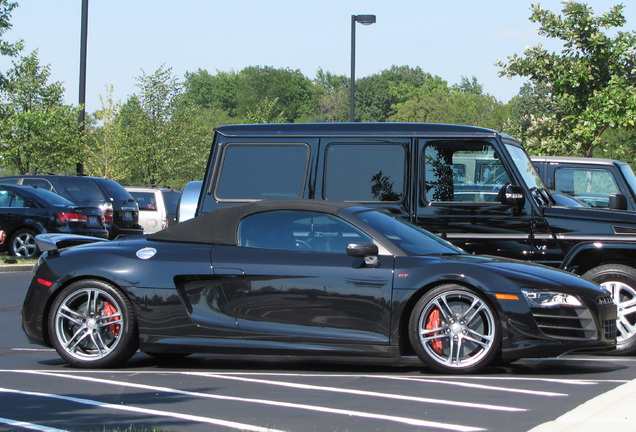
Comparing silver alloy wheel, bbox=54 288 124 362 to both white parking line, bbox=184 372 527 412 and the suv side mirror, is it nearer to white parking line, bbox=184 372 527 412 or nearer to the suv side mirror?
white parking line, bbox=184 372 527 412

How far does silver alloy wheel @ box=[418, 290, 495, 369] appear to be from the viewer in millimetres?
7039

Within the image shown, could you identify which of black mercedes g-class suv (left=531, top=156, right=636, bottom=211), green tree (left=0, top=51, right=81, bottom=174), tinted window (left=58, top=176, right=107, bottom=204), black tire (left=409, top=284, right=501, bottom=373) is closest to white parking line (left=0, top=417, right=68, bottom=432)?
black tire (left=409, top=284, right=501, bottom=373)

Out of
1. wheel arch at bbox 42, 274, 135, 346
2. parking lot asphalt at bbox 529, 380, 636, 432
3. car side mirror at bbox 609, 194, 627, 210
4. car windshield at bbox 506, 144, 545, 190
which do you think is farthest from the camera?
car side mirror at bbox 609, 194, 627, 210

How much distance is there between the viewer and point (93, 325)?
7.68 meters

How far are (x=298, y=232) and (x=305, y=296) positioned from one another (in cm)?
56

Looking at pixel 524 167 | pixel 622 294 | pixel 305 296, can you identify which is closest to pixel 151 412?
pixel 305 296

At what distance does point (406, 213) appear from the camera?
9.20 m

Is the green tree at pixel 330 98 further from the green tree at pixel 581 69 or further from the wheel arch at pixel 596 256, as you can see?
the wheel arch at pixel 596 256

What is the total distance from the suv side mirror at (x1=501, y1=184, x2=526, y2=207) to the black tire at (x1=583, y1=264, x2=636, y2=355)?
36.5 inches

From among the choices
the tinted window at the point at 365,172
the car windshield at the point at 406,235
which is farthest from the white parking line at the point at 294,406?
the tinted window at the point at 365,172

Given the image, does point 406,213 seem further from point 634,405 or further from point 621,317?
point 634,405

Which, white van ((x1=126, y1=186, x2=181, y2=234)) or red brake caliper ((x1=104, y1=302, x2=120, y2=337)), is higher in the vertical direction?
white van ((x1=126, y1=186, x2=181, y2=234))

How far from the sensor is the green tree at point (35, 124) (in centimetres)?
3038

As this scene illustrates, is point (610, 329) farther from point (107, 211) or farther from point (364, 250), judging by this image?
point (107, 211)
